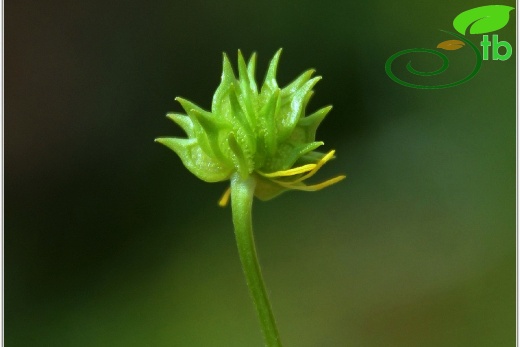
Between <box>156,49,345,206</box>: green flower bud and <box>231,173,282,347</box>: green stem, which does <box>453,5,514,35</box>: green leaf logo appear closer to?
<box>156,49,345,206</box>: green flower bud

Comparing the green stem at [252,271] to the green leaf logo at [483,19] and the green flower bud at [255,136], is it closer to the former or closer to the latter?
the green flower bud at [255,136]

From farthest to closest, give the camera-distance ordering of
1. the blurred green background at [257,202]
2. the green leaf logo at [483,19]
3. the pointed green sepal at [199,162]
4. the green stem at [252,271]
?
the blurred green background at [257,202] → the green leaf logo at [483,19] → the pointed green sepal at [199,162] → the green stem at [252,271]

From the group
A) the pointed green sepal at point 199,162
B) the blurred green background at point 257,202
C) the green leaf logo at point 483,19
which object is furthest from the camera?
the blurred green background at point 257,202

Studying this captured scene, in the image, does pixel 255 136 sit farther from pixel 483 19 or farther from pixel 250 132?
pixel 483 19

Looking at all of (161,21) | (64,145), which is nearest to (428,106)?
(161,21)

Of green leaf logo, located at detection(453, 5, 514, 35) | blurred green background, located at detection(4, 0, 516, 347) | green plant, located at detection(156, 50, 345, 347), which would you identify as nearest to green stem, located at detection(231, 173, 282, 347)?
green plant, located at detection(156, 50, 345, 347)

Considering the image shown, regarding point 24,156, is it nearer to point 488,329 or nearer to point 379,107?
point 379,107

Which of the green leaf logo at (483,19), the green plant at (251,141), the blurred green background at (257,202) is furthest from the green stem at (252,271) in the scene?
the blurred green background at (257,202)

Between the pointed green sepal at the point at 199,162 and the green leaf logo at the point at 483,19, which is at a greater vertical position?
the green leaf logo at the point at 483,19

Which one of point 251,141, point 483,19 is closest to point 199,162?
point 251,141
